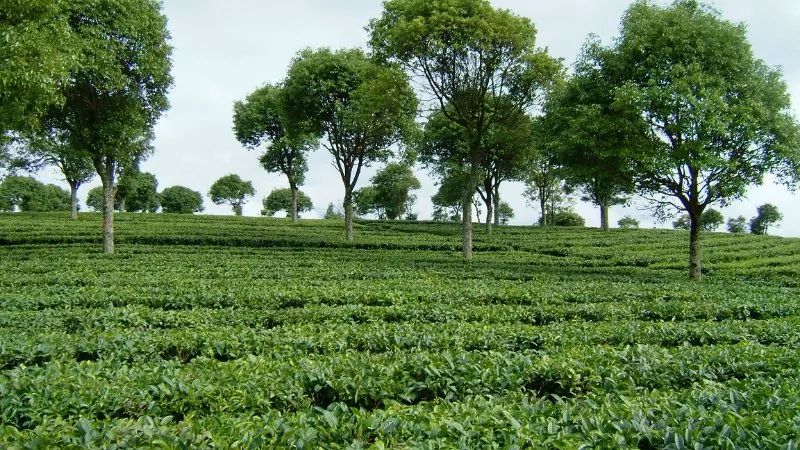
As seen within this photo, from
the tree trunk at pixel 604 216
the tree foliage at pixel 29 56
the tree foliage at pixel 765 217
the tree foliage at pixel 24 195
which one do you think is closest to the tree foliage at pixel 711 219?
the tree foliage at pixel 765 217

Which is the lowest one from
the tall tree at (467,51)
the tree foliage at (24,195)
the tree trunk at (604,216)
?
the tree trunk at (604,216)

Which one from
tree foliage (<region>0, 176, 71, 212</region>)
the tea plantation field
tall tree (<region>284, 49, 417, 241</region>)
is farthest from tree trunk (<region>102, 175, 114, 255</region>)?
tree foliage (<region>0, 176, 71, 212</region>)

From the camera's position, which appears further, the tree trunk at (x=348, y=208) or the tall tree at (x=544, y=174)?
the tree trunk at (x=348, y=208)

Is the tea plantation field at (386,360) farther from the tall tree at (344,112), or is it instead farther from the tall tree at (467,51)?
the tall tree at (344,112)

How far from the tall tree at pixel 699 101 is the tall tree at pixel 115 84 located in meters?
23.8

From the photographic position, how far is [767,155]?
23062mm

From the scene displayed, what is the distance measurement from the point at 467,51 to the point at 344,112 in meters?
11.9

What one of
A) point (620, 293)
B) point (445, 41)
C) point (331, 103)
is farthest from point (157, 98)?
point (620, 293)

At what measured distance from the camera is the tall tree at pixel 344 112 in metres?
37.1

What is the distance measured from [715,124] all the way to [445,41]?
13.1 m

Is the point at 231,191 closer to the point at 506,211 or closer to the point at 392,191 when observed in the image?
the point at 392,191

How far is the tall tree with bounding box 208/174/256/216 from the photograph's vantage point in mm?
111438

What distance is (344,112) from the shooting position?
37375mm

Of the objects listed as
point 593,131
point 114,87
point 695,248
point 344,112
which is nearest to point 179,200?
point 344,112
